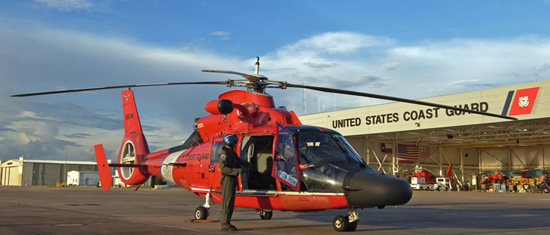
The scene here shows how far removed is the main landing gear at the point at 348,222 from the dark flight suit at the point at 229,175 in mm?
2042

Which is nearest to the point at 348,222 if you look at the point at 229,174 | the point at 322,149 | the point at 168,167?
the point at 322,149

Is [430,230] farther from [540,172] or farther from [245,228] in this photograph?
[540,172]

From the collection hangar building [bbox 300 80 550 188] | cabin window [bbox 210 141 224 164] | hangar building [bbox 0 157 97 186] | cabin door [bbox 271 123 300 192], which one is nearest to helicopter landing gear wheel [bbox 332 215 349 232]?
cabin door [bbox 271 123 300 192]

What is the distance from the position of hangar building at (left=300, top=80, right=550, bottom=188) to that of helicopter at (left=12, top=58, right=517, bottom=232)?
23.5 metres

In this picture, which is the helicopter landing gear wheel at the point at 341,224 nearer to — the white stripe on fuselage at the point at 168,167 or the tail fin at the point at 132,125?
the white stripe on fuselage at the point at 168,167

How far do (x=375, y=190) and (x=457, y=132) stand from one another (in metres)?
35.0

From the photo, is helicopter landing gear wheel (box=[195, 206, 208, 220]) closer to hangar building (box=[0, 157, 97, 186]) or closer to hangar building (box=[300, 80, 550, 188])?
hangar building (box=[300, 80, 550, 188])

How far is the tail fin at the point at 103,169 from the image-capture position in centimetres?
1052

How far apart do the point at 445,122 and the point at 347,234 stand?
28.5 meters

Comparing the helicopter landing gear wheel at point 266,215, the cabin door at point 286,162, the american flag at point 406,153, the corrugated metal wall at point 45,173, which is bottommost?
the corrugated metal wall at point 45,173

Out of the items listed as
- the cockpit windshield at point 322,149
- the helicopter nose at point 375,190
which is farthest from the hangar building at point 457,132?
the helicopter nose at point 375,190

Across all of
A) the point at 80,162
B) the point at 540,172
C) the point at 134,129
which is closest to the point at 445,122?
the point at 540,172

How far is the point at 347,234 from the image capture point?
306 inches

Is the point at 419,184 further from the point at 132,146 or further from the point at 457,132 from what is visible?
the point at 132,146
